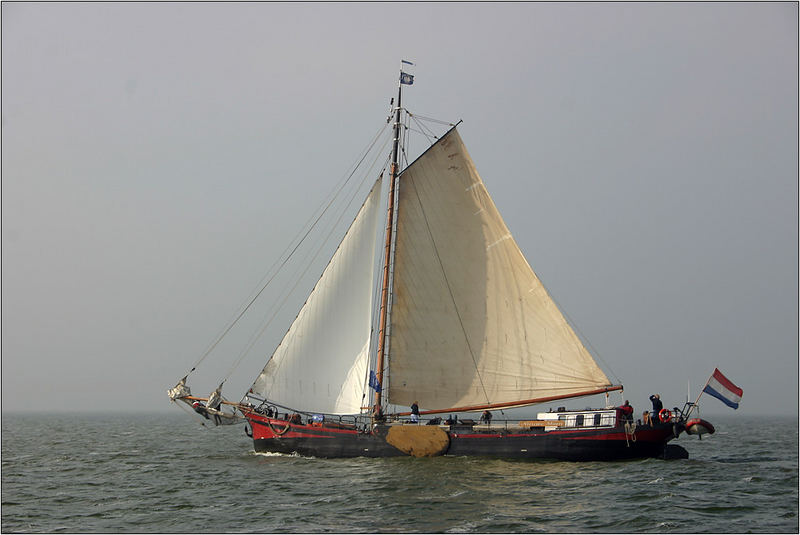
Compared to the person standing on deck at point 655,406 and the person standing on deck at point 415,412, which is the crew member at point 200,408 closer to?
the person standing on deck at point 415,412

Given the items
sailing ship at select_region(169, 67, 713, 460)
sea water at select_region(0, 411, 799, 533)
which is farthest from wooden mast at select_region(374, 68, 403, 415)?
sea water at select_region(0, 411, 799, 533)

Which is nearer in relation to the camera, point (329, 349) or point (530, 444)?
point (530, 444)

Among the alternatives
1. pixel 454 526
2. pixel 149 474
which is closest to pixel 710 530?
pixel 454 526

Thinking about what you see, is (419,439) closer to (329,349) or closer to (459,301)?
(329,349)

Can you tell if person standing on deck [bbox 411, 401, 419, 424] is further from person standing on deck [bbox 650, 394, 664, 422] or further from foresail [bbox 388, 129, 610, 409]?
person standing on deck [bbox 650, 394, 664, 422]

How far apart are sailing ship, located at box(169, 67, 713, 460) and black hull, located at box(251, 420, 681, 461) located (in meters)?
0.20

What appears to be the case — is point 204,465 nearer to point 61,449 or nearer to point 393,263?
point 393,263

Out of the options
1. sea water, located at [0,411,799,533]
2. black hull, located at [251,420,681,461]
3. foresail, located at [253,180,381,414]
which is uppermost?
foresail, located at [253,180,381,414]

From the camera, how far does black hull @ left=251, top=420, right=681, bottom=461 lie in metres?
38.5

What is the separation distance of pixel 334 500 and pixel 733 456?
29.5 metres

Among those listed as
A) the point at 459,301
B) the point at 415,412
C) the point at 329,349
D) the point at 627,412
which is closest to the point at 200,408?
the point at 329,349

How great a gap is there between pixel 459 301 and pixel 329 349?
25.6 ft

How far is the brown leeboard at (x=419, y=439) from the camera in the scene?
39.9 m

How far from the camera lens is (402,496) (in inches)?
1164
